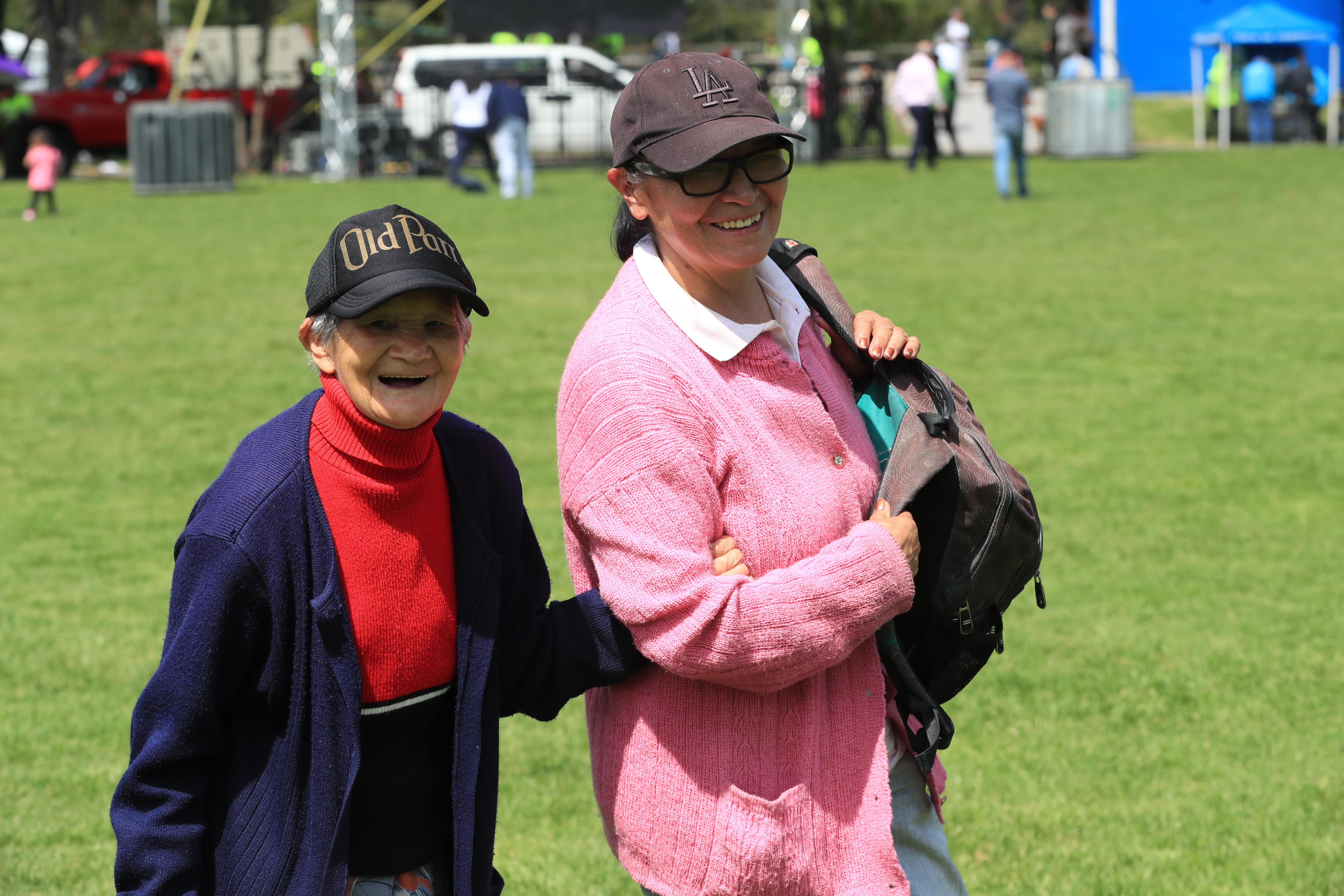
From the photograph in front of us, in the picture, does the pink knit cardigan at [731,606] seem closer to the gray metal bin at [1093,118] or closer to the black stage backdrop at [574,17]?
the gray metal bin at [1093,118]

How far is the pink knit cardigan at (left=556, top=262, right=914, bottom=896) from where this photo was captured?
2344 mm

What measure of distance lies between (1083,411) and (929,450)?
710cm

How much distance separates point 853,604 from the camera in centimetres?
239

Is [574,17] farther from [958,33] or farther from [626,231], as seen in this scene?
[626,231]

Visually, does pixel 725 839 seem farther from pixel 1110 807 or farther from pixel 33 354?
pixel 33 354

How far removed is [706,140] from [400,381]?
0.61 m

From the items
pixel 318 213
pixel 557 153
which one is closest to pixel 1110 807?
pixel 318 213

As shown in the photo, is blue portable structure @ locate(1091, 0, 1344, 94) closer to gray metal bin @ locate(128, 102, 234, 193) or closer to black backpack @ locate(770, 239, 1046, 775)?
gray metal bin @ locate(128, 102, 234, 193)

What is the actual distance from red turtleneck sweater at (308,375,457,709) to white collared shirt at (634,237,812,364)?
442 millimetres

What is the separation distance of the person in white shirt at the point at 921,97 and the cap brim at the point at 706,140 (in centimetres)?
2368

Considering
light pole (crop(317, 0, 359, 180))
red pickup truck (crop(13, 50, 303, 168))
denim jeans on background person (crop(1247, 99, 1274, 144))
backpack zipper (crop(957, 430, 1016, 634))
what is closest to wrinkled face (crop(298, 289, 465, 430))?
backpack zipper (crop(957, 430, 1016, 634))

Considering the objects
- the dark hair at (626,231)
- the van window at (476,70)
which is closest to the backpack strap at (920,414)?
the dark hair at (626,231)

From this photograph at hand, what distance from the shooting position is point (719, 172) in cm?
248

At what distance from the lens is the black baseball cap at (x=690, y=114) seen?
7.96 feet
